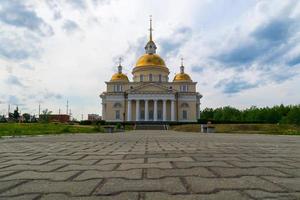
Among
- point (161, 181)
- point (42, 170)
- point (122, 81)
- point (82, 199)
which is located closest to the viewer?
point (82, 199)

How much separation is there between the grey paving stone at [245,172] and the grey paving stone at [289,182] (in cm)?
33

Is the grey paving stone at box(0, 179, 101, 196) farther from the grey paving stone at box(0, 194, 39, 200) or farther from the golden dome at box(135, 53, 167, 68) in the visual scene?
the golden dome at box(135, 53, 167, 68)

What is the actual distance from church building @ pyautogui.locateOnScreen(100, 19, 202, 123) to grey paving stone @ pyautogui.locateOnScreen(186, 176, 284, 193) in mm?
62085

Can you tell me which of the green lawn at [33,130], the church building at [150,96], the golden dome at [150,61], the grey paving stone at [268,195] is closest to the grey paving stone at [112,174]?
the grey paving stone at [268,195]

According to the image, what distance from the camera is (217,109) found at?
12075cm

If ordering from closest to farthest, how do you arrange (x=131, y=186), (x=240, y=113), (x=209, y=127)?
(x=131, y=186), (x=209, y=127), (x=240, y=113)

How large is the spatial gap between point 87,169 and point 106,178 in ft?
3.33

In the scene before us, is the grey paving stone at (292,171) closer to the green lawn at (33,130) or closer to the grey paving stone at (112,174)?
the grey paving stone at (112,174)

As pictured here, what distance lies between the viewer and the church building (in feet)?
223

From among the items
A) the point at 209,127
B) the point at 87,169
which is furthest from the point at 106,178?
the point at 209,127

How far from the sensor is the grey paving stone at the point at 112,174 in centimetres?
438

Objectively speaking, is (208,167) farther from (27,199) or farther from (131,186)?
(27,199)

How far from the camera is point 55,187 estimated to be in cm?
372

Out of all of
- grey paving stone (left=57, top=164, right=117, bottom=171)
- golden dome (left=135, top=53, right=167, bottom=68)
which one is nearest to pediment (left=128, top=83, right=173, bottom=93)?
golden dome (left=135, top=53, right=167, bottom=68)
